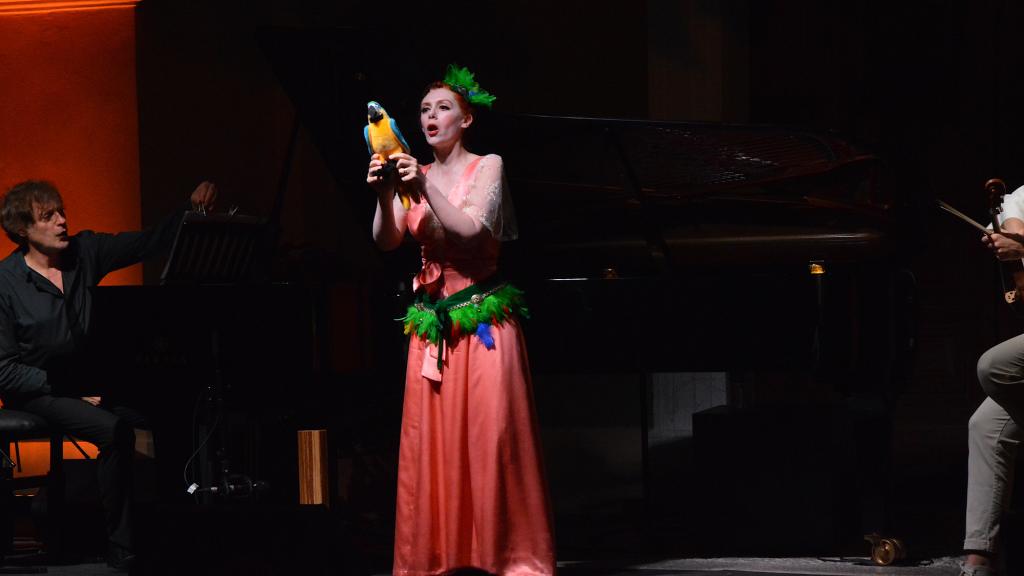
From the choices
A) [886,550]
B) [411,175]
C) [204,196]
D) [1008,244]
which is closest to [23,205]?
[204,196]

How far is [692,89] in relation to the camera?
670 cm

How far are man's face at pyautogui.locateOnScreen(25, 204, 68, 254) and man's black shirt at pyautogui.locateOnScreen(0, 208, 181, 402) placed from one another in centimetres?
8

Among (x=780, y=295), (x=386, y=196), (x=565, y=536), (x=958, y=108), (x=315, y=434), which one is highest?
(x=958, y=108)

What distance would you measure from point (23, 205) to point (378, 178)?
1747mm

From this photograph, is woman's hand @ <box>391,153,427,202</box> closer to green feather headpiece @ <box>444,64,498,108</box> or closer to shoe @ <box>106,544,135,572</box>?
green feather headpiece @ <box>444,64,498,108</box>

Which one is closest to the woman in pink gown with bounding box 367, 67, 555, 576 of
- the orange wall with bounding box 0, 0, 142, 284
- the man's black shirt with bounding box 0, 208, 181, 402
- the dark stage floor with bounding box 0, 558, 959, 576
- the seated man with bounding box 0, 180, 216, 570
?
the dark stage floor with bounding box 0, 558, 959, 576

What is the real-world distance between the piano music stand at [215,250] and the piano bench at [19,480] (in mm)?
658

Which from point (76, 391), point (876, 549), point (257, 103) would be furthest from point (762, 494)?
point (257, 103)

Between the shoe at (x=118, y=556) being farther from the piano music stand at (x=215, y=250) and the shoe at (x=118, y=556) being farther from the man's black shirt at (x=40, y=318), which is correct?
the piano music stand at (x=215, y=250)

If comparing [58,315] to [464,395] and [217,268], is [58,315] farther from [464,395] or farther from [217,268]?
[464,395]

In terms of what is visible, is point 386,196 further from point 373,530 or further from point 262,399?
point 373,530

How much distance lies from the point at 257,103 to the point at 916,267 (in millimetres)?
3582

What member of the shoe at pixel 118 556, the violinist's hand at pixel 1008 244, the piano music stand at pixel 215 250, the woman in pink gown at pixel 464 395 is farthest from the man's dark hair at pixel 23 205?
the violinist's hand at pixel 1008 244

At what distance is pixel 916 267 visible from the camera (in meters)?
7.07
